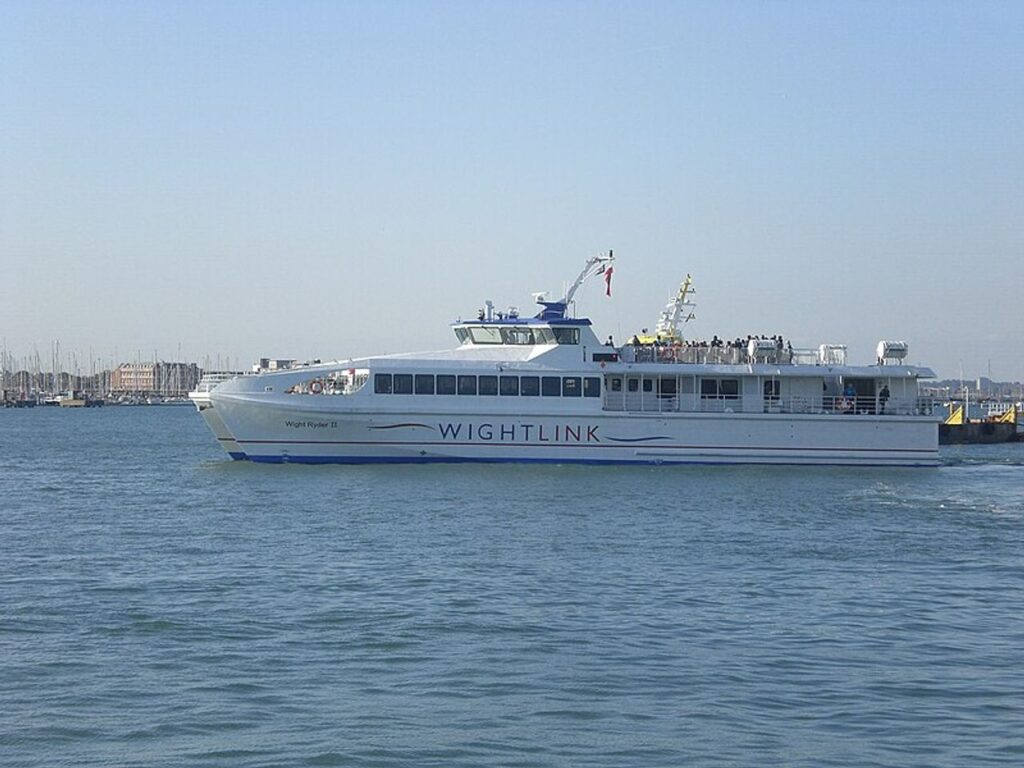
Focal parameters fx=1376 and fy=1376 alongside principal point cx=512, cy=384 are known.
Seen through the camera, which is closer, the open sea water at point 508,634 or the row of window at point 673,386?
the open sea water at point 508,634

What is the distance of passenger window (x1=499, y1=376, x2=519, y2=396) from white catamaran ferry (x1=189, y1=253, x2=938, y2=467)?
0.13 ft

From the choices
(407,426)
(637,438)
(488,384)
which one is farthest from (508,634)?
(637,438)

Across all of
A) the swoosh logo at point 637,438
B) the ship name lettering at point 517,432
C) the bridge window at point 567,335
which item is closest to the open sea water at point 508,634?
the ship name lettering at point 517,432

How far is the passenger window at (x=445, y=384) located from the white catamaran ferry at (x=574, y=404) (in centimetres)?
4

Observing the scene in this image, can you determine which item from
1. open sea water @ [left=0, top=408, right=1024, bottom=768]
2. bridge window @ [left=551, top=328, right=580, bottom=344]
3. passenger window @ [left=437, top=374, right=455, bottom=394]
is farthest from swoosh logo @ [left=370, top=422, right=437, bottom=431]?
open sea water @ [left=0, top=408, right=1024, bottom=768]

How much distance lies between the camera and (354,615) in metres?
16.4

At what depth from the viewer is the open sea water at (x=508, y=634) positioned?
1142 cm

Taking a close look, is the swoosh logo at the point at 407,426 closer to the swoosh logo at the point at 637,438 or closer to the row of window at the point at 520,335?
the row of window at the point at 520,335

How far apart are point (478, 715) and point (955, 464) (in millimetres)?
36690

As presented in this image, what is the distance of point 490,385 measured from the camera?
3962 cm

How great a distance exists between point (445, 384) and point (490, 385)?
1.30 meters

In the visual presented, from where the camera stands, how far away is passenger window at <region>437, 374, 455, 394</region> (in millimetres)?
39375

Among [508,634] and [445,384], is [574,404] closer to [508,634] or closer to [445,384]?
[445,384]

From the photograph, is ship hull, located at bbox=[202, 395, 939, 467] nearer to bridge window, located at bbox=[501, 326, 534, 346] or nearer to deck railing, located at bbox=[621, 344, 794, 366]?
deck railing, located at bbox=[621, 344, 794, 366]
